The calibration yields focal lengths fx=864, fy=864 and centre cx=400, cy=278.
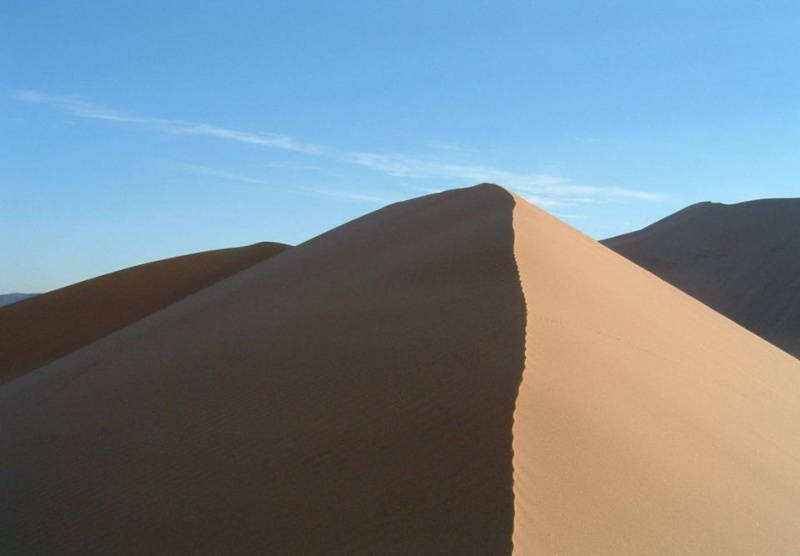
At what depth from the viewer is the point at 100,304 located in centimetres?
2056

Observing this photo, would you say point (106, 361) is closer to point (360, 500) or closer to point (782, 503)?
point (360, 500)

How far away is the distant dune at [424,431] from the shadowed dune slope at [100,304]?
781 cm

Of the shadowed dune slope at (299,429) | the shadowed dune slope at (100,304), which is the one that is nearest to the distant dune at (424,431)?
the shadowed dune slope at (299,429)

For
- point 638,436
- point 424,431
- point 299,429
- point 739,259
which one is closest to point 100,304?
point 299,429

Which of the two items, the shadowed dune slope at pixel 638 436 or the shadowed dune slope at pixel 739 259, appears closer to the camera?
the shadowed dune slope at pixel 638 436

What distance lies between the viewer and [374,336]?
25.6ft

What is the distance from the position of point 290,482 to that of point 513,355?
6.56ft

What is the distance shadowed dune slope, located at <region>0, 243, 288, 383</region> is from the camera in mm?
18141

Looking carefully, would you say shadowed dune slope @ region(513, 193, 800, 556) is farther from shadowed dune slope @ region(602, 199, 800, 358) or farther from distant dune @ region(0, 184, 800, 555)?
shadowed dune slope @ region(602, 199, 800, 358)

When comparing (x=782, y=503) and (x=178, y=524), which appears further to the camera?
(x=782, y=503)

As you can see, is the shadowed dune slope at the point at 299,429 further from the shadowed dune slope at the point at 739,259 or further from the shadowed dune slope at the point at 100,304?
the shadowed dune slope at the point at 739,259

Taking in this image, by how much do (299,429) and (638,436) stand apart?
2312mm

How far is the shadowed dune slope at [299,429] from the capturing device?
4.68m

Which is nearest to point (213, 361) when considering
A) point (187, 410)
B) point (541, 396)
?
point (187, 410)
